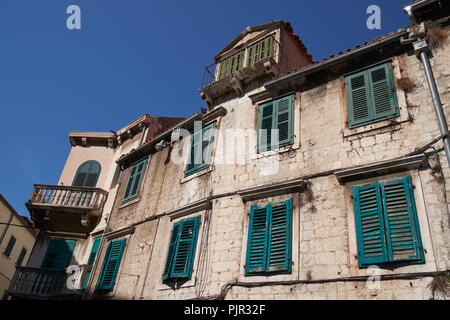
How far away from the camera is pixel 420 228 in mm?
6680

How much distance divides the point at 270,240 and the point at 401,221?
2.92 metres

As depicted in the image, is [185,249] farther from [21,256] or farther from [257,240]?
[21,256]

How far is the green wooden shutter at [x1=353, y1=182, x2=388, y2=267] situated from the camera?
6.93m

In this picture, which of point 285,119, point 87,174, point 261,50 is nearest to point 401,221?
point 285,119

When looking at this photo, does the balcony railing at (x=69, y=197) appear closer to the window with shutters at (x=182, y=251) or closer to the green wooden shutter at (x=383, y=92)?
the window with shutters at (x=182, y=251)

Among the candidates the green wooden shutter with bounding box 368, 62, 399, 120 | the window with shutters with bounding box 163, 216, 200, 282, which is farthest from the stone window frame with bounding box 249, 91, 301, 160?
the window with shutters with bounding box 163, 216, 200, 282

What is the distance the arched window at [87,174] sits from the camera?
61.4 ft

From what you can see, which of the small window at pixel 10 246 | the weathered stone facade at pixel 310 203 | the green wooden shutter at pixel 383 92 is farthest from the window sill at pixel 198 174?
the small window at pixel 10 246

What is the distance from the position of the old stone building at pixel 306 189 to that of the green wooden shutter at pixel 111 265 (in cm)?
5

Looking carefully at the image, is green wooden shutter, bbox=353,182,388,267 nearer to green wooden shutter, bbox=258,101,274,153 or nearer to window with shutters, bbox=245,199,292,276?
window with shutters, bbox=245,199,292,276

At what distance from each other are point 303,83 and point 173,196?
5703 mm
